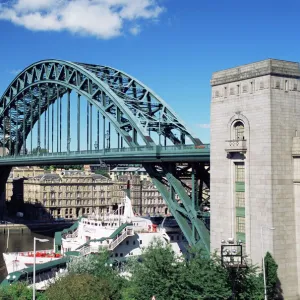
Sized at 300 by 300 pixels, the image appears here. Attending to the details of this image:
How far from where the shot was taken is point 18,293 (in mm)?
34688

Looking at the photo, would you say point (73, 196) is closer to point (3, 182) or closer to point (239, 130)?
point (3, 182)

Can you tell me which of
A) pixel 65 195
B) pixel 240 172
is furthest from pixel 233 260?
pixel 65 195

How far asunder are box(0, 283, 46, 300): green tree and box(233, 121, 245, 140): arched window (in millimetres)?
15164

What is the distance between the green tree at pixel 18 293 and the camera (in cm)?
3297

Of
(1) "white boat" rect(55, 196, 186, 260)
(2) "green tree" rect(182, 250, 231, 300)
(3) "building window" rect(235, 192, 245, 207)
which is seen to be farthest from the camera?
(1) "white boat" rect(55, 196, 186, 260)

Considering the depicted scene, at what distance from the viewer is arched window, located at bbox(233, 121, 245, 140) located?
31142 mm

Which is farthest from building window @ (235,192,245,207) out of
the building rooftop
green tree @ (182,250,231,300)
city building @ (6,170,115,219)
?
city building @ (6,170,115,219)

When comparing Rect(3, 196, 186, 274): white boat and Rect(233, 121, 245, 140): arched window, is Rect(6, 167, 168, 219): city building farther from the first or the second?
Rect(233, 121, 245, 140): arched window

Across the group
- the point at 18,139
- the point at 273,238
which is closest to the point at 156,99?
the point at 273,238

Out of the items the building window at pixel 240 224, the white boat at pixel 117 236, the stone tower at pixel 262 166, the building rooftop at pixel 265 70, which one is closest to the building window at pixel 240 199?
the stone tower at pixel 262 166

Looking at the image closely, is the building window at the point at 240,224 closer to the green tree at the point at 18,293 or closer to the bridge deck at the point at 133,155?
the bridge deck at the point at 133,155

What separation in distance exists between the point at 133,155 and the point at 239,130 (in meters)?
13.4

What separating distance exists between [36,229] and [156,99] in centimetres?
4531

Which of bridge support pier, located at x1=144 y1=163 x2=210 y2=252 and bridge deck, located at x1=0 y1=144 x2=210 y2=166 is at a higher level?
bridge deck, located at x1=0 y1=144 x2=210 y2=166
